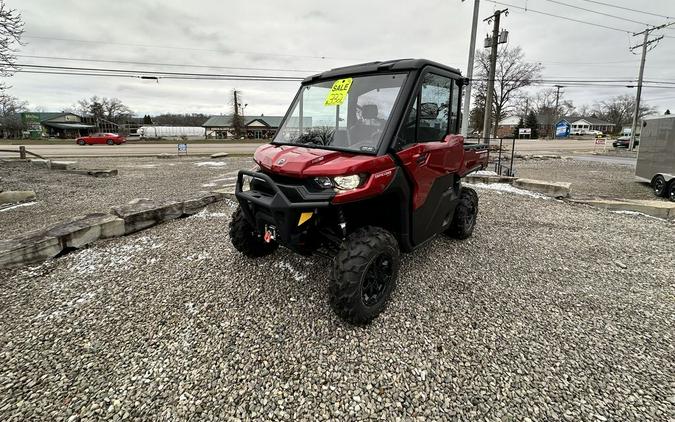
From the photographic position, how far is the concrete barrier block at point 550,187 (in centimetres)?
823

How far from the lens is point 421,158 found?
10.3ft

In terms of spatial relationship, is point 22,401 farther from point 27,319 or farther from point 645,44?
point 645,44

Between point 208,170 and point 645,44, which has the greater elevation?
point 645,44

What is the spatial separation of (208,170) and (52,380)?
12.1 metres

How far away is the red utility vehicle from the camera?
264 centimetres

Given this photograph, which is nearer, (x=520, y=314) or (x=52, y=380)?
(x=52, y=380)

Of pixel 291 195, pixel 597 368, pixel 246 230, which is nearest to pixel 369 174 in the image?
pixel 291 195

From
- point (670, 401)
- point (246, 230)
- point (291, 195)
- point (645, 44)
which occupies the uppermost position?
point (645, 44)

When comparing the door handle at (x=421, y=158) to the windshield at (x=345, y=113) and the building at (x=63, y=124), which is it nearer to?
the windshield at (x=345, y=113)

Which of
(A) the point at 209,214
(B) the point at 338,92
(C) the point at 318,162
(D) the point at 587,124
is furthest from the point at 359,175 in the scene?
(D) the point at 587,124

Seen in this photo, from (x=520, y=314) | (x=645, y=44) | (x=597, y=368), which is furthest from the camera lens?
(x=645, y=44)

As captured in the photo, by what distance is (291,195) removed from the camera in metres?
2.69

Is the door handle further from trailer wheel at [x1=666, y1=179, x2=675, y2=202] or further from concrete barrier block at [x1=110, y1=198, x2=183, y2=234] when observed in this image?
trailer wheel at [x1=666, y1=179, x2=675, y2=202]

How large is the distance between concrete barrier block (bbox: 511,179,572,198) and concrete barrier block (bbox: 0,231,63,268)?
994cm
